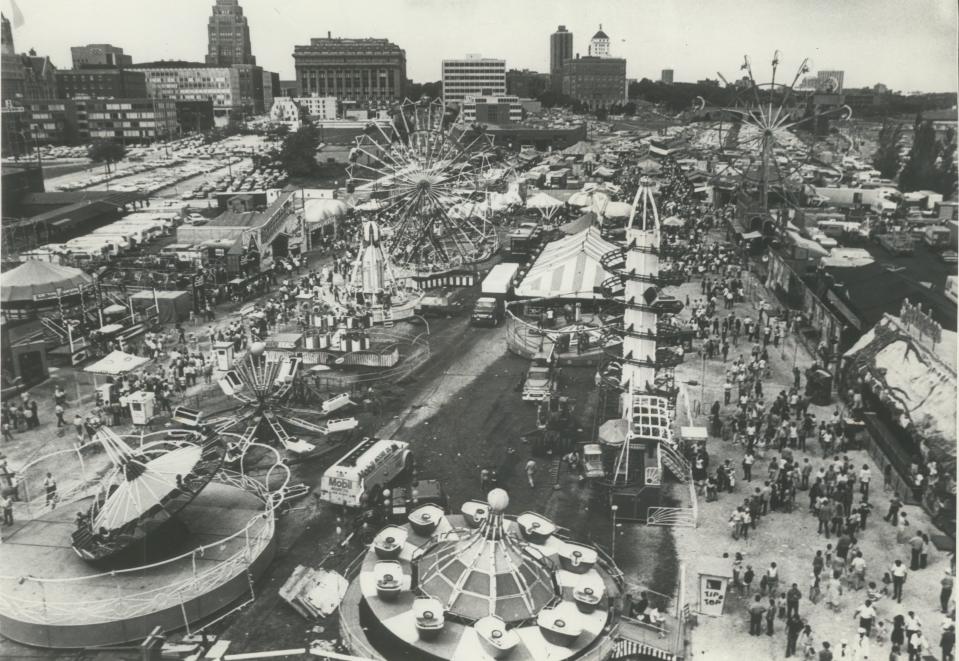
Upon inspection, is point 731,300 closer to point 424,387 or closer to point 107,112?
point 424,387

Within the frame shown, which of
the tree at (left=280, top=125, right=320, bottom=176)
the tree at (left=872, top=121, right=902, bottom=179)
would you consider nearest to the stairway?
the tree at (left=872, top=121, right=902, bottom=179)

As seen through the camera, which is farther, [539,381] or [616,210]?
[616,210]

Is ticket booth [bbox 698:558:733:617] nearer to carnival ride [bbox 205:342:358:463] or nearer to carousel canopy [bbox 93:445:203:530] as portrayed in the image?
carousel canopy [bbox 93:445:203:530]

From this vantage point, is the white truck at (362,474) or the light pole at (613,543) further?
the white truck at (362,474)

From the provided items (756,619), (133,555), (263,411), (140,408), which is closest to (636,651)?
(756,619)

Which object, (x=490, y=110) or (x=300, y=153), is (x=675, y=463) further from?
(x=490, y=110)

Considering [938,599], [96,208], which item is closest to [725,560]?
[938,599]

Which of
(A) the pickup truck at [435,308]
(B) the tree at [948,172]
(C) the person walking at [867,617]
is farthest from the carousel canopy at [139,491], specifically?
(B) the tree at [948,172]

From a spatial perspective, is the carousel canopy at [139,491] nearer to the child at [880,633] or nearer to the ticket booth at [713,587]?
the ticket booth at [713,587]
